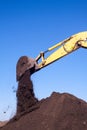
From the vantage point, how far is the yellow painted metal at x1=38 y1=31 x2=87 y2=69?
15.4m

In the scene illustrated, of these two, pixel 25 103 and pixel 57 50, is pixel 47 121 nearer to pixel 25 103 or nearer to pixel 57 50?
pixel 25 103

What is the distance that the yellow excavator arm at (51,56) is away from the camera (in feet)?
51.4

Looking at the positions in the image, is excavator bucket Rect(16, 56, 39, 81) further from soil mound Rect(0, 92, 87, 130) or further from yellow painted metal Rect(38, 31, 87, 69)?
soil mound Rect(0, 92, 87, 130)

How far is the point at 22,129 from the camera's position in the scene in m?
15.2

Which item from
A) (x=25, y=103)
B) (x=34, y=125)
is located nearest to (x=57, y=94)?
(x=25, y=103)

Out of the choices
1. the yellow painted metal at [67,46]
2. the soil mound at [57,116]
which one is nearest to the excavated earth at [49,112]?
the soil mound at [57,116]

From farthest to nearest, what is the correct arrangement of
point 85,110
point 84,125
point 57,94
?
point 57,94
point 85,110
point 84,125

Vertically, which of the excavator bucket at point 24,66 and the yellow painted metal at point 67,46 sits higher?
the yellow painted metal at point 67,46

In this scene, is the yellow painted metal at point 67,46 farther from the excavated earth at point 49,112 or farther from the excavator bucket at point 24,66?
the excavated earth at point 49,112

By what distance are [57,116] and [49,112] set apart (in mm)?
658

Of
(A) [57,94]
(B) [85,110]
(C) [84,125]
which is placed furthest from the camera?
Answer: (A) [57,94]

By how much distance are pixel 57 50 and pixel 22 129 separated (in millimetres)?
3838

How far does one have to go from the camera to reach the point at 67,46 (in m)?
16.0

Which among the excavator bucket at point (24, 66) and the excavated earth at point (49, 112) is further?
the excavator bucket at point (24, 66)
